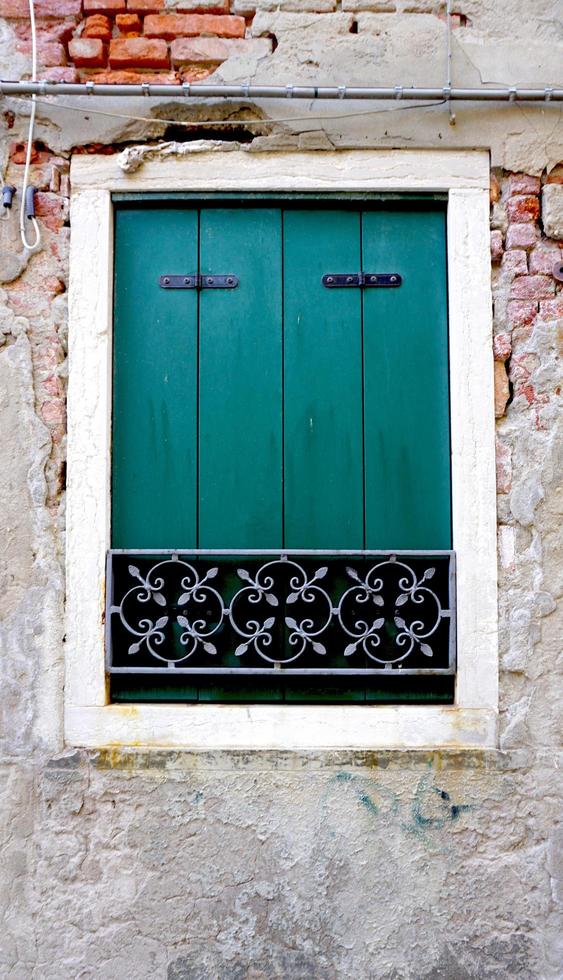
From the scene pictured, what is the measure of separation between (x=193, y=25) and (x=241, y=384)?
4.03ft

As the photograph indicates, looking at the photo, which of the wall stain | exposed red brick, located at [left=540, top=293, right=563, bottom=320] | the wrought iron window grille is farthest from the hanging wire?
the wall stain

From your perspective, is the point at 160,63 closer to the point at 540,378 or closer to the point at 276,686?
the point at 540,378

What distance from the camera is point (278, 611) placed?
280 cm

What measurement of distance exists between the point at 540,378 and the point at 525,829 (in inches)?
57.8

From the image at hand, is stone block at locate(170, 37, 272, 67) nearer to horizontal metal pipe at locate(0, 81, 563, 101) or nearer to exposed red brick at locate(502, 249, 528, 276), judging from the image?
horizontal metal pipe at locate(0, 81, 563, 101)

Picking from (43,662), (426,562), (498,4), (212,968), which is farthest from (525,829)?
(498,4)

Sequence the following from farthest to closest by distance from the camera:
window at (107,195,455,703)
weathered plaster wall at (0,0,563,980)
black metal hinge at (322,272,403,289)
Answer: black metal hinge at (322,272,403,289) → window at (107,195,455,703) → weathered plaster wall at (0,0,563,980)

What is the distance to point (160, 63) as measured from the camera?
2.87 meters

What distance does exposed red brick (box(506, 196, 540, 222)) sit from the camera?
2.85m

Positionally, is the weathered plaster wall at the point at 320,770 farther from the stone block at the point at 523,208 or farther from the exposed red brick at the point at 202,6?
the exposed red brick at the point at 202,6

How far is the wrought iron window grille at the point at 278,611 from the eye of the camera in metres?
2.75

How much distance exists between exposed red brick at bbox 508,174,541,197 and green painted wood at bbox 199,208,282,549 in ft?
2.64

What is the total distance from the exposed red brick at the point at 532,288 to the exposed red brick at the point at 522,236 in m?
0.11

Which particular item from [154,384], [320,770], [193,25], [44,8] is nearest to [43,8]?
[44,8]
